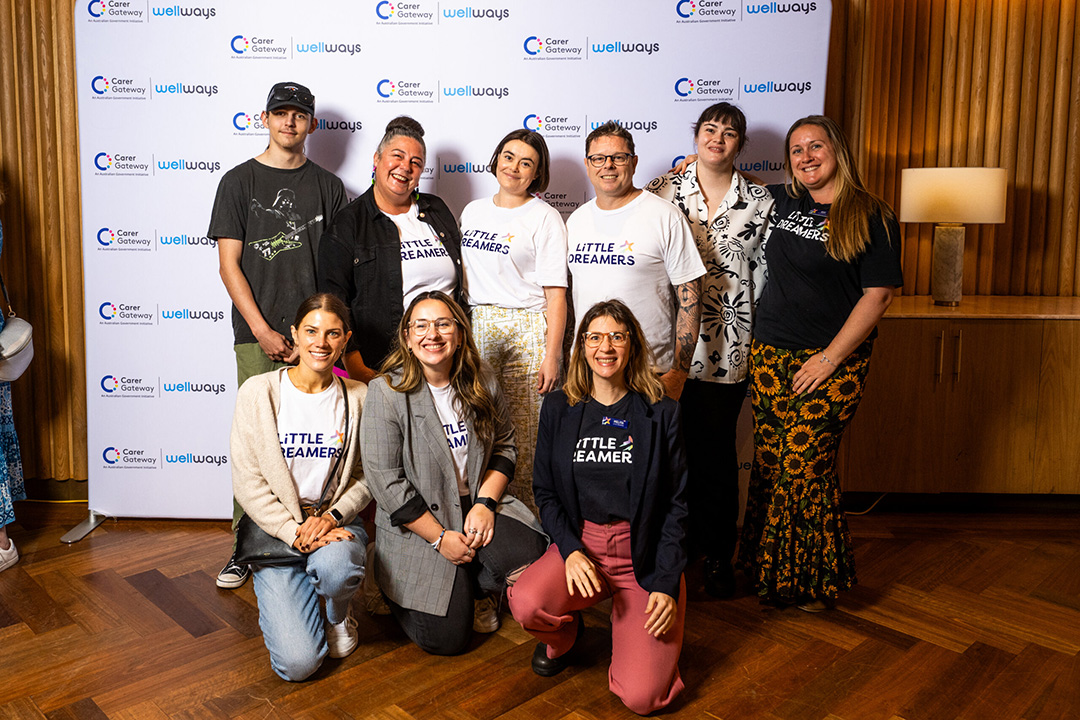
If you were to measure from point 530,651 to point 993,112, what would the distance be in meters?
3.34

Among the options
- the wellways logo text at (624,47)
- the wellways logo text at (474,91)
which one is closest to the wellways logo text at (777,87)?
the wellways logo text at (624,47)

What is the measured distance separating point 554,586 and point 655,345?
0.86 metres

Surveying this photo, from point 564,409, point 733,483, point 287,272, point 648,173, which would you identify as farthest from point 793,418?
point 287,272

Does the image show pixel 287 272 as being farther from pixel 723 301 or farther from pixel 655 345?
pixel 723 301

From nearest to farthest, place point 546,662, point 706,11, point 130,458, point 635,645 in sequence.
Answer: point 635,645
point 546,662
point 706,11
point 130,458

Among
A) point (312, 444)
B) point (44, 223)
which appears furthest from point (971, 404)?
point (44, 223)

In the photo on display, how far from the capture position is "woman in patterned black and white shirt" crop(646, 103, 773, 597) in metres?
2.82

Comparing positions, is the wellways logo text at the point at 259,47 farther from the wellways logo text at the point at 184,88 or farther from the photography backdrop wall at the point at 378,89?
the wellways logo text at the point at 184,88

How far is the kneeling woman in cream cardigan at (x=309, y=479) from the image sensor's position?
2439mm

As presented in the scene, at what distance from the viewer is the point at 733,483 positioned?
9.66 ft

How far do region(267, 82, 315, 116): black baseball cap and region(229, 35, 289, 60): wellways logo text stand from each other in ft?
1.22

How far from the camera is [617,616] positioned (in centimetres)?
233

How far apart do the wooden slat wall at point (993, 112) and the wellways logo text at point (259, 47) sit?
2589mm

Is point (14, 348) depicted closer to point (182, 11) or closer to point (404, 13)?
point (182, 11)
